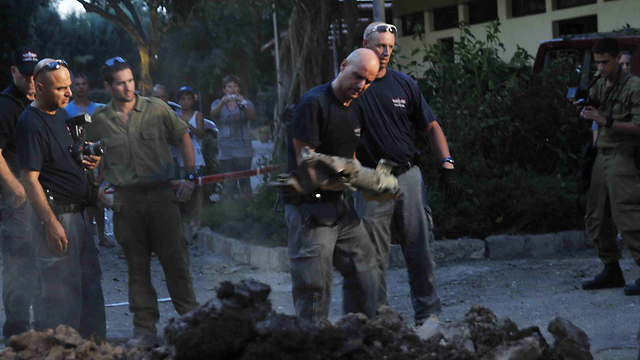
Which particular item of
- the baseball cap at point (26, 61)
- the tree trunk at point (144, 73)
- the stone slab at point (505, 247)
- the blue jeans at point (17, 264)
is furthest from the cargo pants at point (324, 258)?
the tree trunk at point (144, 73)

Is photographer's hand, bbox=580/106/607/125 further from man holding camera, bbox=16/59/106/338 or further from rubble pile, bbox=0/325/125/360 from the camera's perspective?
rubble pile, bbox=0/325/125/360

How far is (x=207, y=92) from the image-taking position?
1322cm

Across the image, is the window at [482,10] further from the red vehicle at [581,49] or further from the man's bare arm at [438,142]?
the man's bare arm at [438,142]

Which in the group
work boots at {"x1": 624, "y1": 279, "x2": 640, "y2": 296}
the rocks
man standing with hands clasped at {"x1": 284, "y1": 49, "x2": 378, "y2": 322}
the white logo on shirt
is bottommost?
work boots at {"x1": 624, "y1": 279, "x2": 640, "y2": 296}

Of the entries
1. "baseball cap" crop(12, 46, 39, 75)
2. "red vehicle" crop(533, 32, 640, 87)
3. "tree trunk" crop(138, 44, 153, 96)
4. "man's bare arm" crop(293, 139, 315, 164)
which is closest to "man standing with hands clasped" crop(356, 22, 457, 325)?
"man's bare arm" crop(293, 139, 315, 164)

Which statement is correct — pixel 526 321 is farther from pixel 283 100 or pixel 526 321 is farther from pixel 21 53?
pixel 283 100

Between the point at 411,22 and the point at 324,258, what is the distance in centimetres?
2073

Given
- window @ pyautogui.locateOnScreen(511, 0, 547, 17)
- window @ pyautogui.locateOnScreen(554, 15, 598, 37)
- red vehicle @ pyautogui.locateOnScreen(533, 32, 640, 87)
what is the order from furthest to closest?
window @ pyautogui.locateOnScreen(511, 0, 547, 17)
window @ pyautogui.locateOnScreen(554, 15, 598, 37)
red vehicle @ pyautogui.locateOnScreen(533, 32, 640, 87)

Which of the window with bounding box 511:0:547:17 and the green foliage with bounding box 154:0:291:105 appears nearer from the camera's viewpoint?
the green foliage with bounding box 154:0:291:105

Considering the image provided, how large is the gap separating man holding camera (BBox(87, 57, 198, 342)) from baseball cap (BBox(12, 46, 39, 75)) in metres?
0.51

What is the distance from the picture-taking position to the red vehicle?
9.70 meters

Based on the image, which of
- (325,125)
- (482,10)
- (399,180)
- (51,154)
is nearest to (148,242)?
(51,154)

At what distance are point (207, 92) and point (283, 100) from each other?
10.0ft

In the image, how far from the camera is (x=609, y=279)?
5.92 metres
